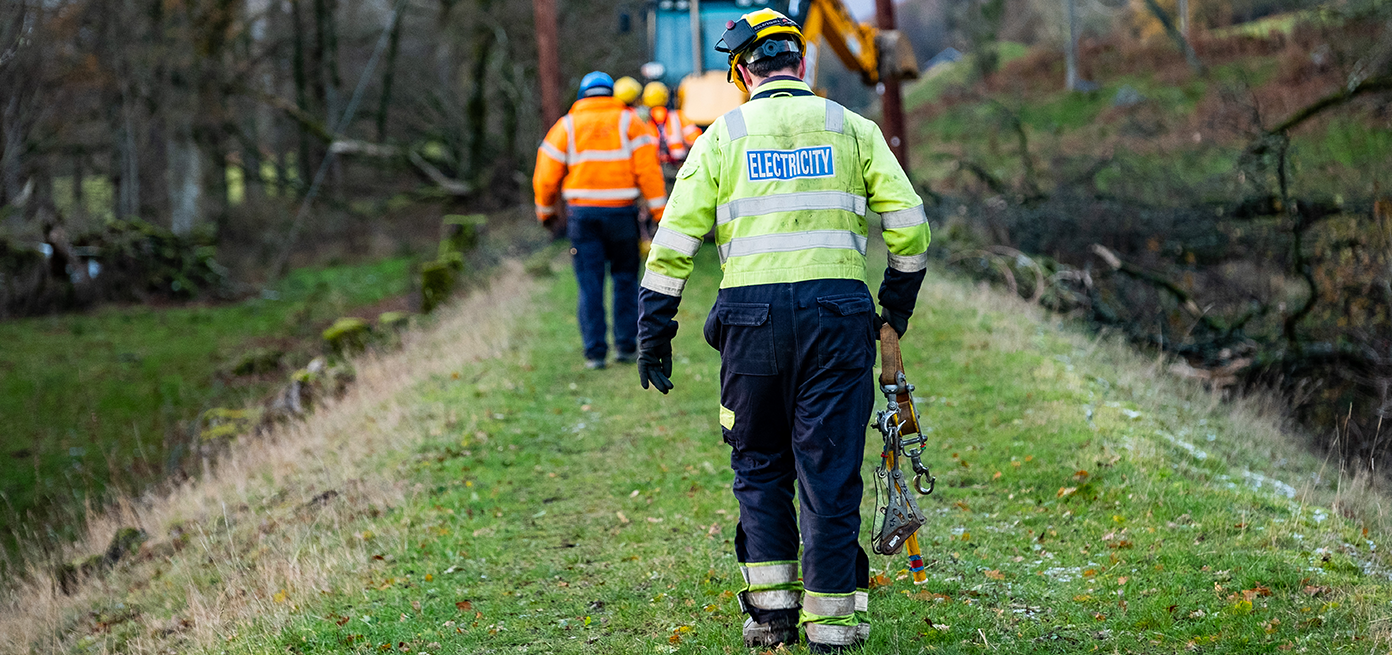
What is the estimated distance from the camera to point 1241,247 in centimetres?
1437

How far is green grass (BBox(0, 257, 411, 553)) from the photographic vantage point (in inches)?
381

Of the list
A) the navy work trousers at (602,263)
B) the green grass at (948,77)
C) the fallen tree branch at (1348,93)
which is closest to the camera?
the navy work trousers at (602,263)

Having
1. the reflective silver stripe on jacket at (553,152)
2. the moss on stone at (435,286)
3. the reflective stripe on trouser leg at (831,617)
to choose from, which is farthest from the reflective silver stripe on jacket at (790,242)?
the moss on stone at (435,286)

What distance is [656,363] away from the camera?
3.93 metres

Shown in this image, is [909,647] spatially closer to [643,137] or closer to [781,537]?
[781,537]

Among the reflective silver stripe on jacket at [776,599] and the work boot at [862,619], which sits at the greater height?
the reflective silver stripe on jacket at [776,599]

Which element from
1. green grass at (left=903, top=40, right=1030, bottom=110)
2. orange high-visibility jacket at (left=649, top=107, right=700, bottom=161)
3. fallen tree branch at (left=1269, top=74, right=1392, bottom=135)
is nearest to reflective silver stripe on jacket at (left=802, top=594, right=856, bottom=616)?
orange high-visibility jacket at (left=649, top=107, right=700, bottom=161)

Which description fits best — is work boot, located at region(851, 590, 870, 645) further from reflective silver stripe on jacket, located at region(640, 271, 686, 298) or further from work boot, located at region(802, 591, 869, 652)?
reflective silver stripe on jacket, located at region(640, 271, 686, 298)

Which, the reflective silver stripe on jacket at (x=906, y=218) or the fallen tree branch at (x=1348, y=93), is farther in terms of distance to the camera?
the fallen tree branch at (x=1348, y=93)

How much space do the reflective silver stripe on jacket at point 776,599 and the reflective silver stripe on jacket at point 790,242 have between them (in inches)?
46.9

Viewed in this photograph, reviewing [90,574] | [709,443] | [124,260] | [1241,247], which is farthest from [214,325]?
[1241,247]

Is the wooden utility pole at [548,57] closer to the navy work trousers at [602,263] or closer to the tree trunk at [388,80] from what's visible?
the navy work trousers at [602,263]

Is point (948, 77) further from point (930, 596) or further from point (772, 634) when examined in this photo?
point (772, 634)

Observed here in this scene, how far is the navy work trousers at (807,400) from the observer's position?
12.0 ft
